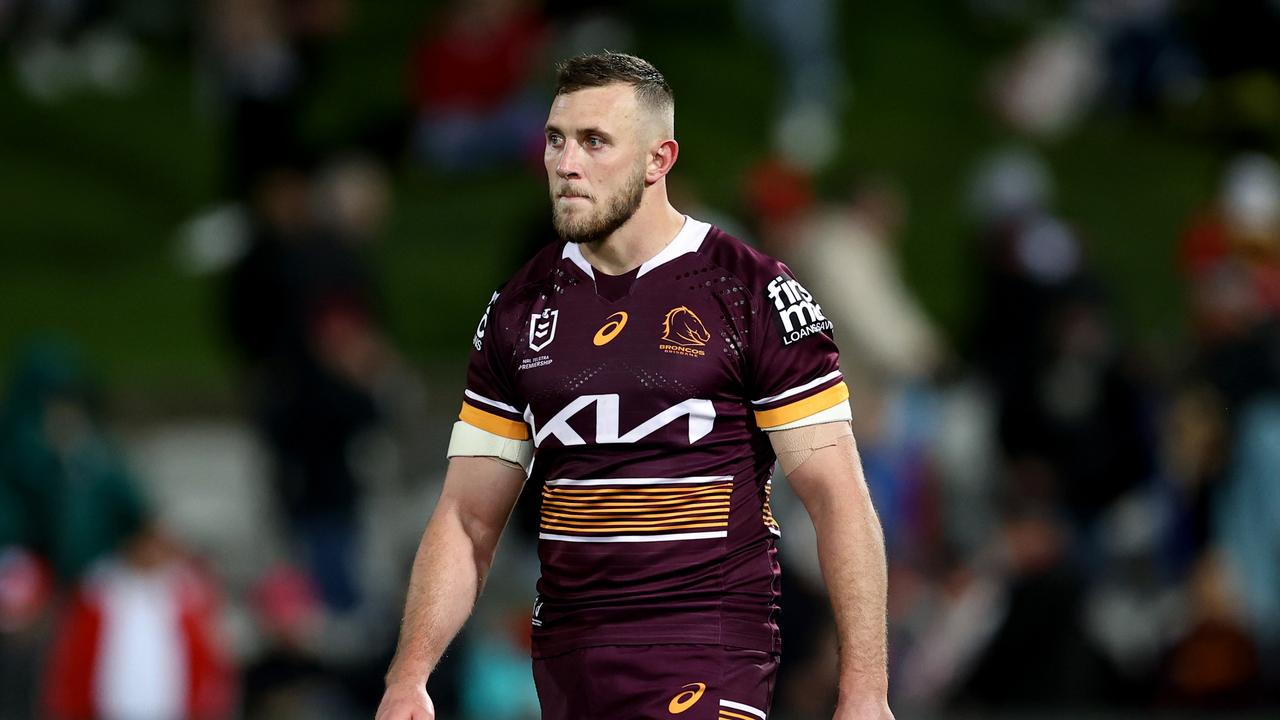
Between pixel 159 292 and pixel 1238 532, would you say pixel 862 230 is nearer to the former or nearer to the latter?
pixel 1238 532

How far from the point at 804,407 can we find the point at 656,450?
39 centimetres

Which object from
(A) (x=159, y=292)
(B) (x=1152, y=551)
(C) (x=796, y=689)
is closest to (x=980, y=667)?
(C) (x=796, y=689)

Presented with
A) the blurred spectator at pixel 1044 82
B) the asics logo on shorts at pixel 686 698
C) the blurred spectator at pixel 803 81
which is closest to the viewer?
the asics logo on shorts at pixel 686 698

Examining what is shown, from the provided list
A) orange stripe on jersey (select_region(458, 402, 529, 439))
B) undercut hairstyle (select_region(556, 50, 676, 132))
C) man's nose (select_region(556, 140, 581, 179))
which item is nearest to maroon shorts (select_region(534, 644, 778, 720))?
orange stripe on jersey (select_region(458, 402, 529, 439))

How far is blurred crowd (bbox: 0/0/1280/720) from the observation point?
468 inches

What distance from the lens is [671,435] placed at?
18.7 feet

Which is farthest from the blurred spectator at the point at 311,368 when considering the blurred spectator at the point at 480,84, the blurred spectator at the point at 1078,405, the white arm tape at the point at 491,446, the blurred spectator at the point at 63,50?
the blurred spectator at the point at 63,50

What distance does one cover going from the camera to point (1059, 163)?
69.6 ft

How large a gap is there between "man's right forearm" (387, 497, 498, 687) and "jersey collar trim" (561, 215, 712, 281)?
73 centimetres

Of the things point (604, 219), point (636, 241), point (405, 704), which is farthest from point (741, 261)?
point (405, 704)

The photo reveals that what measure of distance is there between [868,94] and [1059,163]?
2127mm

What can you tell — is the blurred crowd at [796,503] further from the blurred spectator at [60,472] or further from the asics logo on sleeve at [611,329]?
the asics logo on sleeve at [611,329]

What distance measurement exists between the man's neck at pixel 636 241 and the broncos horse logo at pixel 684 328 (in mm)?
194

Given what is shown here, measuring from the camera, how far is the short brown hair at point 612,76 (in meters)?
5.73
